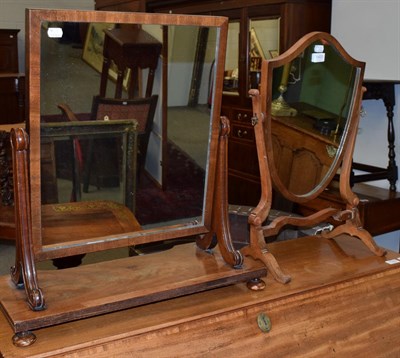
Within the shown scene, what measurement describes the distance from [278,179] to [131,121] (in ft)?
1.69

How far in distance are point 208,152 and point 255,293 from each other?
389mm

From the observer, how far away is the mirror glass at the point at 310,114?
1.83 m

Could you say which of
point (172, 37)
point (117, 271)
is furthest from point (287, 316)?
point (172, 37)

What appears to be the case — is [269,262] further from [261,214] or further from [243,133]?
[243,133]

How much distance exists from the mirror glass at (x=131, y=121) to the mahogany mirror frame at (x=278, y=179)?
18 centimetres

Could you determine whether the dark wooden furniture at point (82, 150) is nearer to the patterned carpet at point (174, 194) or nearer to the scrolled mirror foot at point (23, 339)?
the patterned carpet at point (174, 194)

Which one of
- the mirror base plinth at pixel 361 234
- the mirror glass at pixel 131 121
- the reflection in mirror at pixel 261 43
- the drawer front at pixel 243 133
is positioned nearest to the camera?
the mirror glass at pixel 131 121

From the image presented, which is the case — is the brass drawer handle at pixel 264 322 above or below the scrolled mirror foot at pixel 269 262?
below

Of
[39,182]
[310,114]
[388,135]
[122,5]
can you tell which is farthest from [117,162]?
[122,5]

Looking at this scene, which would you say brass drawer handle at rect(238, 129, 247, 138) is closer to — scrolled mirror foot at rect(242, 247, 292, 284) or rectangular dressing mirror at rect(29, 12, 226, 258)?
scrolled mirror foot at rect(242, 247, 292, 284)

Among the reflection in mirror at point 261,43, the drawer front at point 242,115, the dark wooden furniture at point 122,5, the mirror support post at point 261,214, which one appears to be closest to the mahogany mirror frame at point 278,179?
the mirror support post at point 261,214

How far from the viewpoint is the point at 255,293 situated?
1.64m

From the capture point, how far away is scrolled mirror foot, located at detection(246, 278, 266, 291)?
5.45 ft

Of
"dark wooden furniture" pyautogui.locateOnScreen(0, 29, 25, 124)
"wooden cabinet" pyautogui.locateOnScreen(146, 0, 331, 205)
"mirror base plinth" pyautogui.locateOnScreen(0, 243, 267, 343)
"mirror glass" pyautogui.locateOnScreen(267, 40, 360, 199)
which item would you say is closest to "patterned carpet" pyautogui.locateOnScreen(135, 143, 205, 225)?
"mirror base plinth" pyautogui.locateOnScreen(0, 243, 267, 343)
